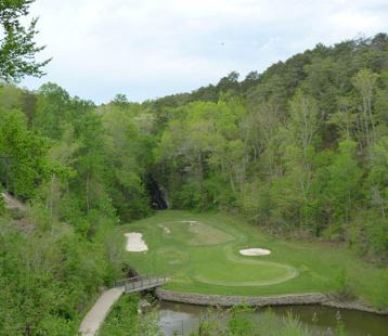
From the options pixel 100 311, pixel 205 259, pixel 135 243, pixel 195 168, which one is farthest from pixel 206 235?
pixel 100 311

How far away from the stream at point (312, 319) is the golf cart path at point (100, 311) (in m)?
2.81

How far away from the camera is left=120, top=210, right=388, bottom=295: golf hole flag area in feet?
107

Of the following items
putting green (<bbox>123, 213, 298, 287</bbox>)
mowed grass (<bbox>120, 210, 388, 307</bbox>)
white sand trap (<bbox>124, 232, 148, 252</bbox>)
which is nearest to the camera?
mowed grass (<bbox>120, 210, 388, 307</bbox>)

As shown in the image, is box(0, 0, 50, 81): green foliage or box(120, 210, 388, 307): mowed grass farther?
box(120, 210, 388, 307): mowed grass

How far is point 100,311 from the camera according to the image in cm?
2722

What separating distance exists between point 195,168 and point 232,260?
75.7 ft

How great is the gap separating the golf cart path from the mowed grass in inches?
165

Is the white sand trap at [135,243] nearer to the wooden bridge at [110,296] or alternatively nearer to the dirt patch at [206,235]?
the dirt patch at [206,235]

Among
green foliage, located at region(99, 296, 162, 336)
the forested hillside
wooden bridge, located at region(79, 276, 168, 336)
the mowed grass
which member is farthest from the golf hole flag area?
green foliage, located at region(99, 296, 162, 336)

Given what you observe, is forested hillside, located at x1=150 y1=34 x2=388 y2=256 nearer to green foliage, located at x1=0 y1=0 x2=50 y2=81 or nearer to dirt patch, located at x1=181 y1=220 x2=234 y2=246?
dirt patch, located at x1=181 y1=220 x2=234 y2=246

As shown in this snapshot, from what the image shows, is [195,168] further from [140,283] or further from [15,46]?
[15,46]

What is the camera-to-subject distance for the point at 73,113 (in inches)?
1531

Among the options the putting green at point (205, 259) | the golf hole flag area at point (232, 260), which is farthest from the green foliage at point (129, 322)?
the putting green at point (205, 259)

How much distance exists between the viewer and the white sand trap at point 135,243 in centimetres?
4106
